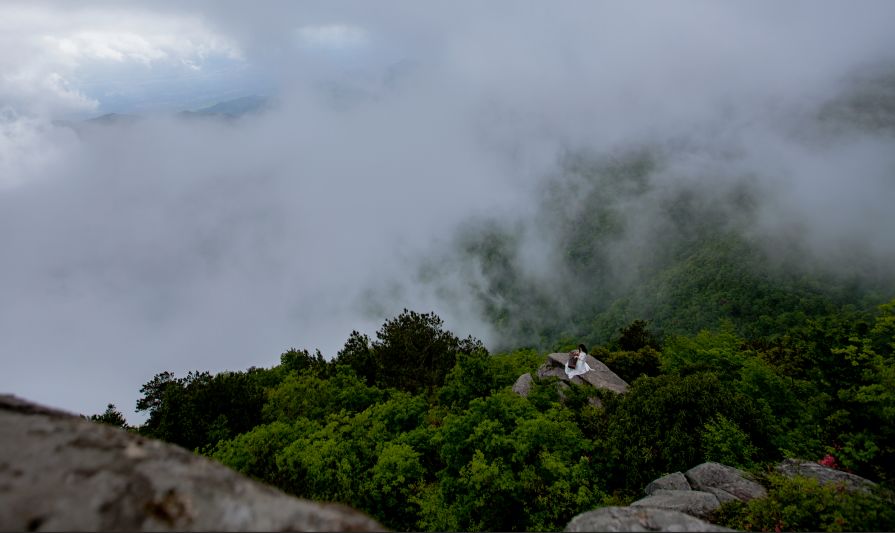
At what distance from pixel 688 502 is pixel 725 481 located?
100 inches

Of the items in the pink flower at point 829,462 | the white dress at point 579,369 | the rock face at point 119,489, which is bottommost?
the rock face at point 119,489

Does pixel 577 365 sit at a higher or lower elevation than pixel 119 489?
higher

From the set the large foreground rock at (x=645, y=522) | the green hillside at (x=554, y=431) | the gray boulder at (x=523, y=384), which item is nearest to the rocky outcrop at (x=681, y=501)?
the large foreground rock at (x=645, y=522)

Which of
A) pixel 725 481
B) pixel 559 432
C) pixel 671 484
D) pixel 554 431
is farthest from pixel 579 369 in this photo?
pixel 725 481

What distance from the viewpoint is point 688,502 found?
10.7 meters

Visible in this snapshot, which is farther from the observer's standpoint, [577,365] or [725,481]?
[577,365]

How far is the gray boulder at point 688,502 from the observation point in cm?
1030

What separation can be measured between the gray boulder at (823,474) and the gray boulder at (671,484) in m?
2.56

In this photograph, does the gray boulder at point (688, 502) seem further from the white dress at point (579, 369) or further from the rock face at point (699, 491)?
the white dress at point (579, 369)

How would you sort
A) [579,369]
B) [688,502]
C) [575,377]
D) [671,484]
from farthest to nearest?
[579,369], [575,377], [671,484], [688,502]

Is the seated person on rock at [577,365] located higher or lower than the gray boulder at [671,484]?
higher

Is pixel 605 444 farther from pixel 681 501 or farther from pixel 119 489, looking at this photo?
pixel 119 489

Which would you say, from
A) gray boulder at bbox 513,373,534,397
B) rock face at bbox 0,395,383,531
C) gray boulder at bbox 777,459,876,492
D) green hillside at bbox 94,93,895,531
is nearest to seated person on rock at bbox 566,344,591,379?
gray boulder at bbox 513,373,534,397

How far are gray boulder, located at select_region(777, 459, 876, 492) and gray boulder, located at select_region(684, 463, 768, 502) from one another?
1069mm
